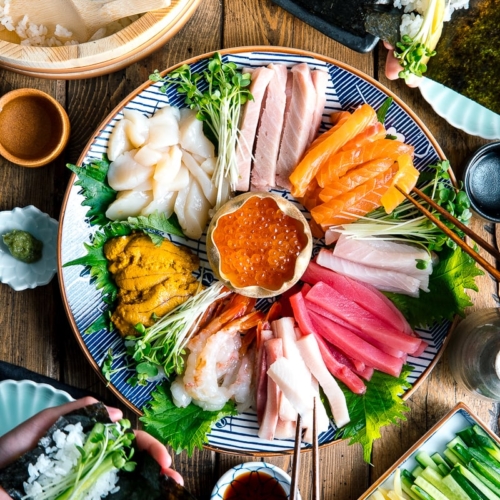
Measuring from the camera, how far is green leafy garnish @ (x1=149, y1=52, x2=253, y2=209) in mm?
2791

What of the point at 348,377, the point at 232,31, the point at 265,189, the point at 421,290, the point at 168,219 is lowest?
the point at 348,377

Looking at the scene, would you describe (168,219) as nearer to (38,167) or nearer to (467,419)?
(38,167)

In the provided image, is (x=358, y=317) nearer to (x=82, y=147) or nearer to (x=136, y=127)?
(x=136, y=127)

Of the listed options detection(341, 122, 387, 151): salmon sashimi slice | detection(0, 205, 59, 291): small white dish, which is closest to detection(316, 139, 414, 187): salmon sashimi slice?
detection(341, 122, 387, 151): salmon sashimi slice

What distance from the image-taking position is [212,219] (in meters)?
2.80

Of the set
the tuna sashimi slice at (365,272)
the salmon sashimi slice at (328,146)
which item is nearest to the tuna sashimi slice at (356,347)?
the tuna sashimi slice at (365,272)

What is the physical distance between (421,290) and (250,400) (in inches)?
40.1

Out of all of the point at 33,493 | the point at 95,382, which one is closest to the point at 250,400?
the point at 95,382

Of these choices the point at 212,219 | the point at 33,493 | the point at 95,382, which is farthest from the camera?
the point at 95,382

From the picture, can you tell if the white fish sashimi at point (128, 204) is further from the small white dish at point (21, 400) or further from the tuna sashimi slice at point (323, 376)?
the tuna sashimi slice at point (323, 376)

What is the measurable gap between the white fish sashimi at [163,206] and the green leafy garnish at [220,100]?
22 centimetres

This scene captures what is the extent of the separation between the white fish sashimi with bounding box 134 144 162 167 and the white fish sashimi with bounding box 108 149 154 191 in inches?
0.8

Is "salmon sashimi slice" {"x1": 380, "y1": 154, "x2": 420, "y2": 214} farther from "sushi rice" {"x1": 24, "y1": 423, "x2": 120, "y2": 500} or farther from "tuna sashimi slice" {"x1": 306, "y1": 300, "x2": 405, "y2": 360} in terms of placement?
"sushi rice" {"x1": 24, "y1": 423, "x2": 120, "y2": 500}

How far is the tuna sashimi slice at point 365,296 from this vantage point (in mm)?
2895
